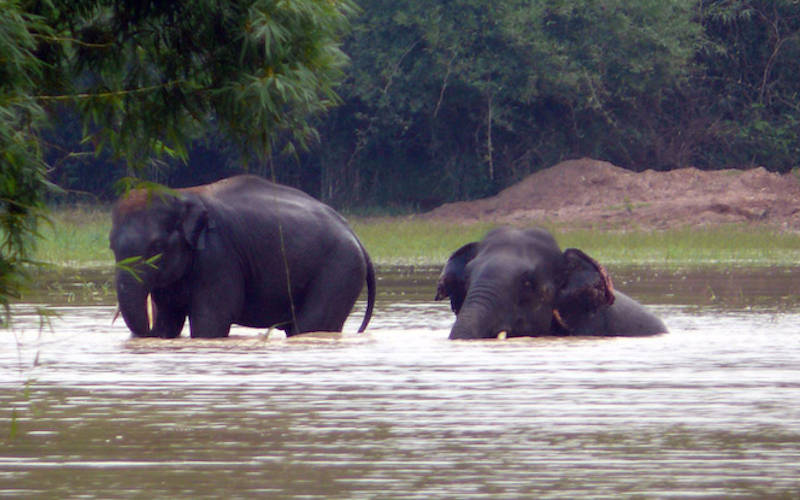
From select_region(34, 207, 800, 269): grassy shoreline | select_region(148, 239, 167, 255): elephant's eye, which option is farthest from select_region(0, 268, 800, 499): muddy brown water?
select_region(34, 207, 800, 269): grassy shoreline

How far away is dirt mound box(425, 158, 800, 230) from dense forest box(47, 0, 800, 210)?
152 cm

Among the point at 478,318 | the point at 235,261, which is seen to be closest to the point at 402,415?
the point at 478,318

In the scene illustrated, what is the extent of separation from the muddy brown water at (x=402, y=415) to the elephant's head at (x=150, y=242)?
34 centimetres

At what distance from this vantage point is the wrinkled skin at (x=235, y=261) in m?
12.2

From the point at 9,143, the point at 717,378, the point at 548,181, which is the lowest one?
the point at 548,181

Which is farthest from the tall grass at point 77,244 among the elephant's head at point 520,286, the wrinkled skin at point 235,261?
the elephant's head at point 520,286

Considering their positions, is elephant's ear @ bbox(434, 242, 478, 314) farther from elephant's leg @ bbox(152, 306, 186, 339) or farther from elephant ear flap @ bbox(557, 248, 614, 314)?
elephant's leg @ bbox(152, 306, 186, 339)

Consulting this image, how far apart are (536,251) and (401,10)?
87.9 ft

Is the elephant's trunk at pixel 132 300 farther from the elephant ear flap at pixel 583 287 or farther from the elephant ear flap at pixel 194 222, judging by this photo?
the elephant ear flap at pixel 583 287

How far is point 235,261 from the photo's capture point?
41.3 ft

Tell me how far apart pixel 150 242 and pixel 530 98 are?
2638 cm

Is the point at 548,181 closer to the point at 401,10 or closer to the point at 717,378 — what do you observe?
the point at 401,10

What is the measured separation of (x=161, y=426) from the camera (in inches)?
300

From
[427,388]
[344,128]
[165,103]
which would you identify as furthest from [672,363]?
[344,128]
